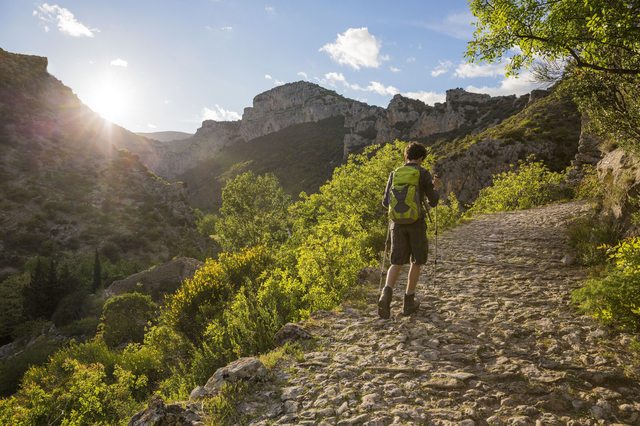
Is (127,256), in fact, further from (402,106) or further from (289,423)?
(402,106)

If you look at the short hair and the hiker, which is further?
the short hair

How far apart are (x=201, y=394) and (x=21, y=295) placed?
4105cm

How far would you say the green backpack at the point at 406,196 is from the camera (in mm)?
5727

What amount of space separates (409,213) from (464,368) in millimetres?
2295

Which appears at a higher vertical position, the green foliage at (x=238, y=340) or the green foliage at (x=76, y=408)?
the green foliage at (x=238, y=340)

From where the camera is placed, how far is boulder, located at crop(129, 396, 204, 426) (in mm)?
3801

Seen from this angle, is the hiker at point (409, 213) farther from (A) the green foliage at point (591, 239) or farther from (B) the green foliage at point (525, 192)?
(B) the green foliage at point (525, 192)

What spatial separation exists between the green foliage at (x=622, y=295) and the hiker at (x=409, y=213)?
2410 millimetres

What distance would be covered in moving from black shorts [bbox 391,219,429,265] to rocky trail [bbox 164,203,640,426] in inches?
42.7

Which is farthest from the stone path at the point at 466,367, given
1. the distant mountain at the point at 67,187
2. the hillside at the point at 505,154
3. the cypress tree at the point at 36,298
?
the distant mountain at the point at 67,187

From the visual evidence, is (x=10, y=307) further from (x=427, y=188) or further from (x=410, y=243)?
(x=427, y=188)

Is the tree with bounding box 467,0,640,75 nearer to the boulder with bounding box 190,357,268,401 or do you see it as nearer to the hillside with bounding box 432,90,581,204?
the boulder with bounding box 190,357,268,401

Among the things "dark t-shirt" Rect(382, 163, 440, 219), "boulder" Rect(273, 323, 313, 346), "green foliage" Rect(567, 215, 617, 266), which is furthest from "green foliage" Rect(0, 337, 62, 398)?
"green foliage" Rect(567, 215, 617, 266)

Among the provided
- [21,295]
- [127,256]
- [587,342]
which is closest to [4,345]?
[21,295]
